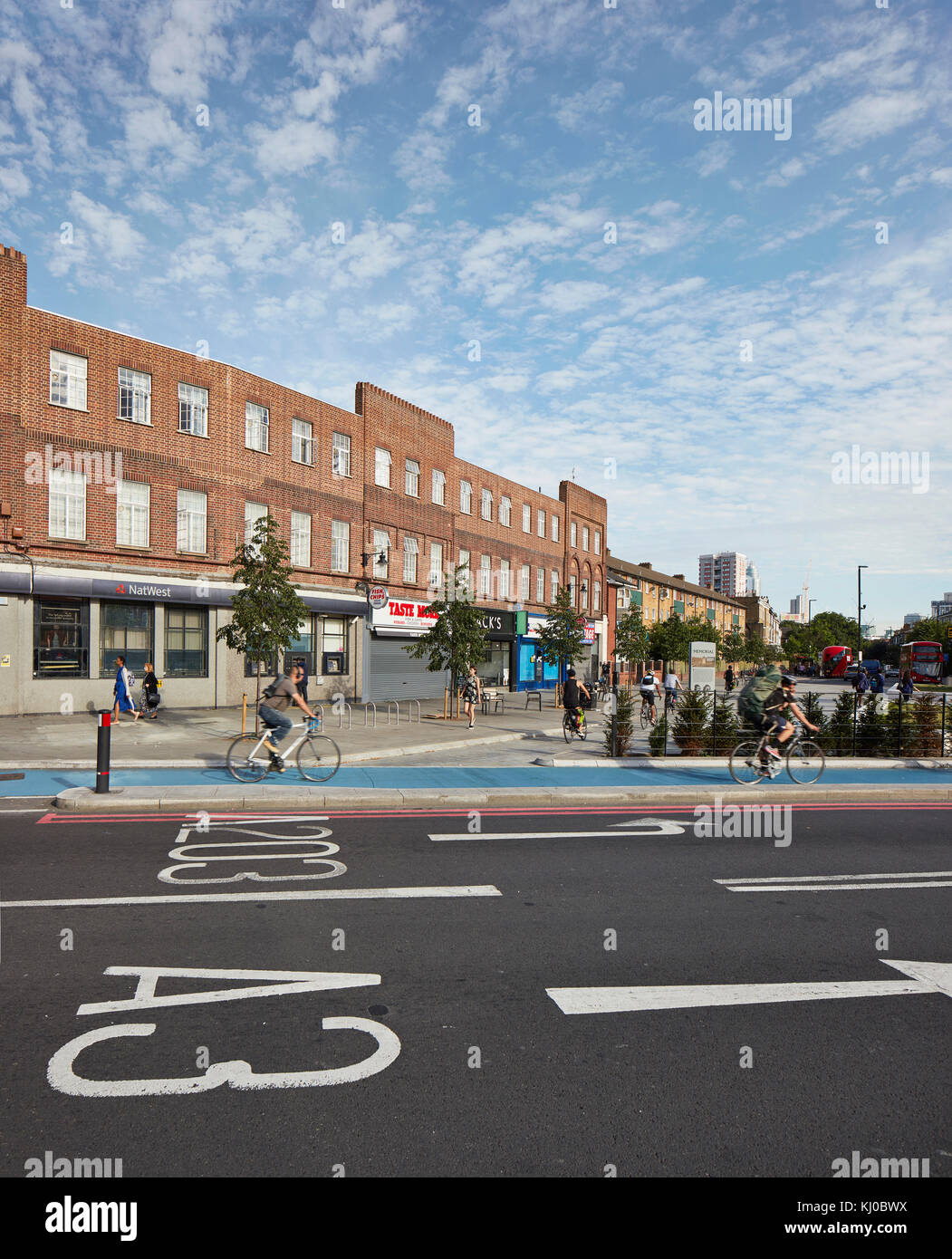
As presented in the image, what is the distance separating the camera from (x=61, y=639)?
2206cm

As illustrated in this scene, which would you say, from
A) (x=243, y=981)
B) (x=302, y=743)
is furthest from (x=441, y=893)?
(x=302, y=743)

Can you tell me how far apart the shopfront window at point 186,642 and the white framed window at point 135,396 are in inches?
234

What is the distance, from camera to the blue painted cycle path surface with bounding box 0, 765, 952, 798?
12344 mm

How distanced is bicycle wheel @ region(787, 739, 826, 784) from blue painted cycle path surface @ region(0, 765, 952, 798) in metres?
0.34

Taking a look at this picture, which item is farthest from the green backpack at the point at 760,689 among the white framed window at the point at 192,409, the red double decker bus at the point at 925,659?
the red double decker bus at the point at 925,659

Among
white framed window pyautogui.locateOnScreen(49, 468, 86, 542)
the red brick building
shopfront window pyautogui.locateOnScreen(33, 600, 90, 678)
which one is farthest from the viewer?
white framed window pyautogui.locateOnScreen(49, 468, 86, 542)

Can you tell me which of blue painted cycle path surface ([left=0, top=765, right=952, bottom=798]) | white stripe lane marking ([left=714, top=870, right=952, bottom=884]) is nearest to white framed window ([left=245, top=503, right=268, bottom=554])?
blue painted cycle path surface ([left=0, top=765, right=952, bottom=798])

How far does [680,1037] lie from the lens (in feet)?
14.4

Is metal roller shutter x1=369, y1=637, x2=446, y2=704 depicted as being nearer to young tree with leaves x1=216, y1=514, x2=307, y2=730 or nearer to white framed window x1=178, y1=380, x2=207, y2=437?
white framed window x1=178, y1=380, x2=207, y2=437

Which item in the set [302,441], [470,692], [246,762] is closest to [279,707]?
[246,762]

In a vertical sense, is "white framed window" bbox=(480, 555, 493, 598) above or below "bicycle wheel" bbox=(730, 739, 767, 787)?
above

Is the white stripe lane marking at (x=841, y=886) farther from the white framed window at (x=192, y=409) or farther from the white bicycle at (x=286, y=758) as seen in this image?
the white framed window at (x=192, y=409)

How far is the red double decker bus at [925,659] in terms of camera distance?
58.8 metres
